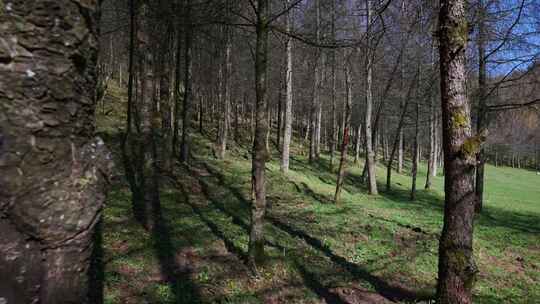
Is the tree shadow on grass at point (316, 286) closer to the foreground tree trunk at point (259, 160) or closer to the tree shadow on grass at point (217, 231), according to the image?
the foreground tree trunk at point (259, 160)

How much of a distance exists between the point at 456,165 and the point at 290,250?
5.06m

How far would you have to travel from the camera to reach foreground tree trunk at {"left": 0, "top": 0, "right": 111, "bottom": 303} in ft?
4.10

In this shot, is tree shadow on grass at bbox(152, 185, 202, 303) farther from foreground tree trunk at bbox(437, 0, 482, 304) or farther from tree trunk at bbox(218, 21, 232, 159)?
tree trunk at bbox(218, 21, 232, 159)

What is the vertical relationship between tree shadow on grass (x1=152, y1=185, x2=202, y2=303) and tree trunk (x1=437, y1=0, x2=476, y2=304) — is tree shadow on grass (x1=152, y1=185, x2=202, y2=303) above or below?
below

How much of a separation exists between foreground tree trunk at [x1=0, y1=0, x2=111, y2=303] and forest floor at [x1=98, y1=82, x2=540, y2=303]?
14.9ft

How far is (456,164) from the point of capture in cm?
469

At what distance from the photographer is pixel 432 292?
7320mm

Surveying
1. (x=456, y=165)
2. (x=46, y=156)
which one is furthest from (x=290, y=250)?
(x=46, y=156)

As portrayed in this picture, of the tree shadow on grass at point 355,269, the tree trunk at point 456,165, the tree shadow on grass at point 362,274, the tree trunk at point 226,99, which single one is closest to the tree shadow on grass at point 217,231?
the tree shadow on grass at point 355,269

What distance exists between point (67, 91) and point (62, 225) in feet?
1.74

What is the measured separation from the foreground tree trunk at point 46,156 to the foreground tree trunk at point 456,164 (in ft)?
14.9

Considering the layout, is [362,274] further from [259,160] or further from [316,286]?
[259,160]

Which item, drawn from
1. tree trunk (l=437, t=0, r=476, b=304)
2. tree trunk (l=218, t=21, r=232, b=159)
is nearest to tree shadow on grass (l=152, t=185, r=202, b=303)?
tree trunk (l=437, t=0, r=476, b=304)

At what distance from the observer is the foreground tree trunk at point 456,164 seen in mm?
4621
